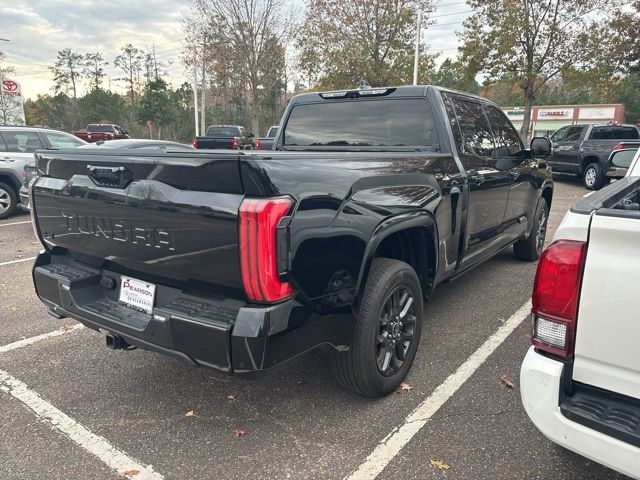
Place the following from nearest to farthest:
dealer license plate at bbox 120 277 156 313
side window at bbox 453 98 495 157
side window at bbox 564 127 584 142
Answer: dealer license plate at bbox 120 277 156 313 < side window at bbox 453 98 495 157 < side window at bbox 564 127 584 142

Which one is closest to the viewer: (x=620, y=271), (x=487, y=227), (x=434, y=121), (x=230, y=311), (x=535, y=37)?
(x=620, y=271)

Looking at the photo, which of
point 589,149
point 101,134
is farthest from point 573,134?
point 101,134

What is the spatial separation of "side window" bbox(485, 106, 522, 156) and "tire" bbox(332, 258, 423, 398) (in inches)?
87.7

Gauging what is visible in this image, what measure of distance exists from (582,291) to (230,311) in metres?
1.43

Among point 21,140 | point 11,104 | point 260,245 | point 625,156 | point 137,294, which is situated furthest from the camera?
point 11,104

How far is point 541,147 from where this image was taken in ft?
16.9

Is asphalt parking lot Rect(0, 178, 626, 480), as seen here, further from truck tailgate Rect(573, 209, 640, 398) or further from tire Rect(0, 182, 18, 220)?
tire Rect(0, 182, 18, 220)

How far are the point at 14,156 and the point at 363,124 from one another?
7.98 m

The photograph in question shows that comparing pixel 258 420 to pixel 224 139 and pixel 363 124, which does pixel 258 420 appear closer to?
pixel 363 124

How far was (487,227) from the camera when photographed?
167 inches

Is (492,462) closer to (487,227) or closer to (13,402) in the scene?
(487,227)

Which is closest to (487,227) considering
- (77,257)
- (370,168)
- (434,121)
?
(434,121)

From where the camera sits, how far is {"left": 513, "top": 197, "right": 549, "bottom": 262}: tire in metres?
5.75

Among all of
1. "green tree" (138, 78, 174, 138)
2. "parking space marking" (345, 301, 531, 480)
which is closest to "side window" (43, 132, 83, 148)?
"parking space marking" (345, 301, 531, 480)
